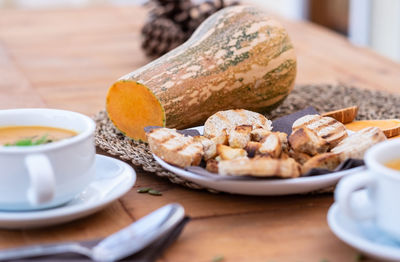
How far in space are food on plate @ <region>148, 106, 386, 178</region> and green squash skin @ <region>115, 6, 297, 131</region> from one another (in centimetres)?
23

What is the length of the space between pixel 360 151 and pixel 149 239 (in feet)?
1.16

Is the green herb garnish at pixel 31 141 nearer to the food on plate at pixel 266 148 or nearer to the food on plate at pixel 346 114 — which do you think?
the food on plate at pixel 266 148

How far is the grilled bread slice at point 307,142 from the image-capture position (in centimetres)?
98

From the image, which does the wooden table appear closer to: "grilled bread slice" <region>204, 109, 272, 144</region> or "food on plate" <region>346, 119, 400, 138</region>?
"grilled bread slice" <region>204, 109, 272, 144</region>

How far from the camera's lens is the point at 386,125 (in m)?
1.18

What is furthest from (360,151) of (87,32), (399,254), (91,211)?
(87,32)

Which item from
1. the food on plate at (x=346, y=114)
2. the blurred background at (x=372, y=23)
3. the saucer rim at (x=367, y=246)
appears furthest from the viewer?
the blurred background at (x=372, y=23)

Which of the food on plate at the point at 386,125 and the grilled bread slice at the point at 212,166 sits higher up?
the grilled bread slice at the point at 212,166

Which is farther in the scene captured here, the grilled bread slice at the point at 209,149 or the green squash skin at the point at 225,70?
the green squash skin at the point at 225,70

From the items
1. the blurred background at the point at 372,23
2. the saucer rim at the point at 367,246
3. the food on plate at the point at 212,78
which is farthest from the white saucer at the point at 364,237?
the blurred background at the point at 372,23

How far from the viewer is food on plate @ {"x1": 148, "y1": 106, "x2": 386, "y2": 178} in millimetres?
883

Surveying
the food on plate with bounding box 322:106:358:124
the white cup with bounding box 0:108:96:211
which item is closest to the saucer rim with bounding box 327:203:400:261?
the white cup with bounding box 0:108:96:211

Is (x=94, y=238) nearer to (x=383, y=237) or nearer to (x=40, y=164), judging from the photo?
(x=40, y=164)

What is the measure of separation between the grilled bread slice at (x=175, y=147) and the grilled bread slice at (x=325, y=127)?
0.62ft
